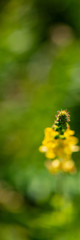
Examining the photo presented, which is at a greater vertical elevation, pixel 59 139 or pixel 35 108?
pixel 35 108

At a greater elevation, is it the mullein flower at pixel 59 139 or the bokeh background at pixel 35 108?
the bokeh background at pixel 35 108

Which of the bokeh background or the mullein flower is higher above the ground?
the bokeh background

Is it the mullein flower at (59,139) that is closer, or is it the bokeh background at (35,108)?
the mullein flower at (59,139)

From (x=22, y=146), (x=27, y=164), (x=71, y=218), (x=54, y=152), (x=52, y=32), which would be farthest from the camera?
(x=52, y=32)

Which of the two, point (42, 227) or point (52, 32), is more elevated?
point (52, 32)

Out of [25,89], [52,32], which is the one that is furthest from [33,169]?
[52,32]

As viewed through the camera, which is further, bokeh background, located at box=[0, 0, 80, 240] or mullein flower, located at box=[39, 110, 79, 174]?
bokeh background, located at box=[0, 0, 80, 240]

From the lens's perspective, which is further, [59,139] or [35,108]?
[35,108]

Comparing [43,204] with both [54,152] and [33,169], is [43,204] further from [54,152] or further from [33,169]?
[54,152]
